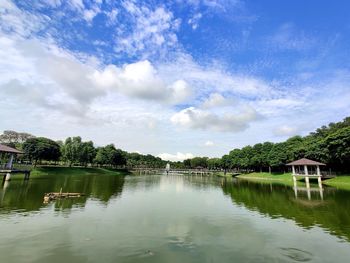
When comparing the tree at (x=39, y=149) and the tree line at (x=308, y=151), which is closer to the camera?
the tree line at (x=308, y=151)

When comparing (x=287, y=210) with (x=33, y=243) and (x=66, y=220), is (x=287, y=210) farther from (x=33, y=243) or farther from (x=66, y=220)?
(x=33, y=243)

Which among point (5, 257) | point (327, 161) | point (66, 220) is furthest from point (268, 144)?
point (5, 257)

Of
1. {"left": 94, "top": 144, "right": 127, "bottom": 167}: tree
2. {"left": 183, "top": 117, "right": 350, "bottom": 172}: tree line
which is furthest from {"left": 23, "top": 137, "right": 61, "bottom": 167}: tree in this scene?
{"left": 183, "top": 117, "right": 350, "bottom": 172}: tree line

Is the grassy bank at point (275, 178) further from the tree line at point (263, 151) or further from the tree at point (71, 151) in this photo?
the tree at point (71, 151)

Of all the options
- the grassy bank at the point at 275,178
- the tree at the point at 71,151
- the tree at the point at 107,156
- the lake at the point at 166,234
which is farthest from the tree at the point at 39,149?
the grassy bank at the point at 275,178

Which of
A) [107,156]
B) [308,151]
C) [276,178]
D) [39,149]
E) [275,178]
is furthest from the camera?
[107,156]

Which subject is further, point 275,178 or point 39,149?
point 275,178

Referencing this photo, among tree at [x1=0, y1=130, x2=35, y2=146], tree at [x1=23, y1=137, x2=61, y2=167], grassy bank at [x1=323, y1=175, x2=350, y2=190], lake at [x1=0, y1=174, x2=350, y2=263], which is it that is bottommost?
lake at [x1=0, y1=174, x2=350, y2=263]

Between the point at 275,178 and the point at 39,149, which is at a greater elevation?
the point at 39,149

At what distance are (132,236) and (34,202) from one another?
18.2 m

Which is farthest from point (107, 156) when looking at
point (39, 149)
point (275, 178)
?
point (275, 178)

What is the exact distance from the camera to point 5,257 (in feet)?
44.6

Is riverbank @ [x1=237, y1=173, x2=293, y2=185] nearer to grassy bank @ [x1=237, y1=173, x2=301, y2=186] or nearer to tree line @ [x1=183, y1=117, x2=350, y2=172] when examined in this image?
grassy bank @ [x1=237, y1=173, x2=301, y2=186]

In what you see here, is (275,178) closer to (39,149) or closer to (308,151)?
(308,151)
